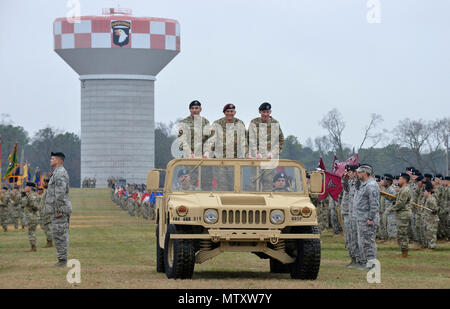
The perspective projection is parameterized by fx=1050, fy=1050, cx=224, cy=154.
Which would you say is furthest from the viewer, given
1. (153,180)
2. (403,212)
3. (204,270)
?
(403,212)

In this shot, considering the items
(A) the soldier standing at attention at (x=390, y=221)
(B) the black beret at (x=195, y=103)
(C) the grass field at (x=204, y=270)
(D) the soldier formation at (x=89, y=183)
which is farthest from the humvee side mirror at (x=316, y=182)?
(D) the soldier formation at (x=89, y=183)

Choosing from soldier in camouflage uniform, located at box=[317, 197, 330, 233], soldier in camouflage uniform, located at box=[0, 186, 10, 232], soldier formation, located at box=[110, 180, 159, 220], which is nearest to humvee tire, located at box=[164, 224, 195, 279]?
soldier in camouflage uniform, located at box=[317, 197, 330, 233]

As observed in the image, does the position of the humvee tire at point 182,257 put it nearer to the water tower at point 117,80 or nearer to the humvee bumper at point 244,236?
the humvee bumper at point 244,236

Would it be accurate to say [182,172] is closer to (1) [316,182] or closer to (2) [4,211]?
(1) [316,182]

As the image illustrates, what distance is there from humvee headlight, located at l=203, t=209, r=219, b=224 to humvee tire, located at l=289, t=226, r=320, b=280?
54.5 inches

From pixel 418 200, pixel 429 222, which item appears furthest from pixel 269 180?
pixel 418 200

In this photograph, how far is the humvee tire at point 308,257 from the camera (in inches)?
619

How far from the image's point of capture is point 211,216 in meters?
15.6

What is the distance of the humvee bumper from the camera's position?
50.6 feet

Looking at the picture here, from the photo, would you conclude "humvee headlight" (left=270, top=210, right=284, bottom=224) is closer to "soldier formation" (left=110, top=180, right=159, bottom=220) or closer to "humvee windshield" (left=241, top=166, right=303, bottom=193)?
"humvee windshield" (left=241, top=166, right=303, bottom=193)

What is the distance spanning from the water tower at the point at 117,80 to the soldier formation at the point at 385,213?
290ft

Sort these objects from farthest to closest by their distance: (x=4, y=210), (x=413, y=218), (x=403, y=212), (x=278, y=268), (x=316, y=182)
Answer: (x=4, y=210)
(x=413, y=218)
(x=403, y=212)
(x=278, y=268)
(x=316, y=182)

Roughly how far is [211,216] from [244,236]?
0.58 metres
